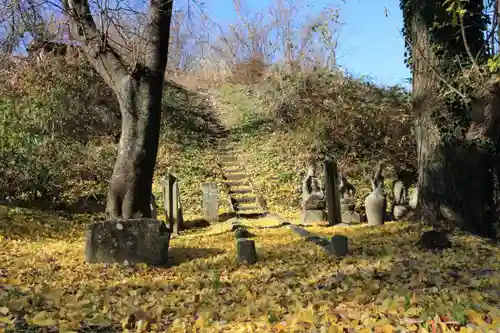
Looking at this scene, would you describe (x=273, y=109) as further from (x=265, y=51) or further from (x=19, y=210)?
(x=19, y=210)

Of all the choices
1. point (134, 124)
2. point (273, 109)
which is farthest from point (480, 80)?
point (273, 109)

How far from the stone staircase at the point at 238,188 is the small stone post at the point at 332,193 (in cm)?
289

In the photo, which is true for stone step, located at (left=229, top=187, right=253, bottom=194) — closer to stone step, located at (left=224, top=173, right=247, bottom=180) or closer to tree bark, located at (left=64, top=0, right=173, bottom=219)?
stone step, located at (left=224, top=173, right=247, bottom=180)

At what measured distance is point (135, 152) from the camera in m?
7.69

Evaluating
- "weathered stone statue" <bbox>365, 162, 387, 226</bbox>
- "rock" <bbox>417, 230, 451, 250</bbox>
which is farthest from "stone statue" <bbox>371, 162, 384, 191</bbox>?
"rock" <bbox>417, 230, 451, 250</bbox>

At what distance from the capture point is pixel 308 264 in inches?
248

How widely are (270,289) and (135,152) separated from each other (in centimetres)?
363

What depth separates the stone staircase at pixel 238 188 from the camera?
46.9 feet

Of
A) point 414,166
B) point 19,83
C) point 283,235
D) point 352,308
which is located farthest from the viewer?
point 19,83

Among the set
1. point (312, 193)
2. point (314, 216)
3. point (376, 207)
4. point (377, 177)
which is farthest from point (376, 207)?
point (312, 193)

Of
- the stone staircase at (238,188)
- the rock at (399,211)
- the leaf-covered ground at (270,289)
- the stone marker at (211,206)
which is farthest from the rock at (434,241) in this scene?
the stone staircase at (238,188)

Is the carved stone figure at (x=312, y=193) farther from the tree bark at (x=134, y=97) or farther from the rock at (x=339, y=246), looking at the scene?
the rock at (x=339, y=246)

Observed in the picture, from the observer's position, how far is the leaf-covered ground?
375 cm

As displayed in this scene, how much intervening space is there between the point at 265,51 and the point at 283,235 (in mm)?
22237
